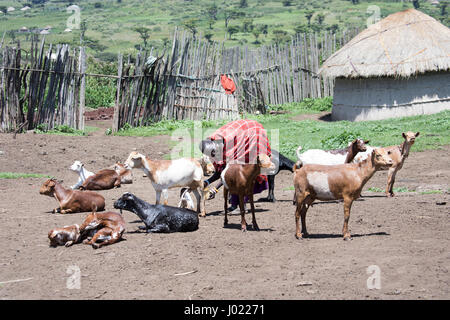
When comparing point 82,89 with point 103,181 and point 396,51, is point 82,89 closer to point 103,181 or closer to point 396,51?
point 103,181

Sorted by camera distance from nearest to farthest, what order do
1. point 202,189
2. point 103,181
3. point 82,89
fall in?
1. point 202,189
2. point 103,181
3. point 82,89

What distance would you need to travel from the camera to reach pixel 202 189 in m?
9.47

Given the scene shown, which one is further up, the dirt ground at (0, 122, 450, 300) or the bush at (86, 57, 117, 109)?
the dirt ground at (0, 122, 450, 300)

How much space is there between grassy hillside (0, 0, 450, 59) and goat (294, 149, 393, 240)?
51.3 m

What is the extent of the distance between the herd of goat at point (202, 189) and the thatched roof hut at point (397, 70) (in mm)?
10448

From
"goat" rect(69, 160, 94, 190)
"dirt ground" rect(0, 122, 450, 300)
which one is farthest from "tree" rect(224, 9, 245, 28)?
"dirt ground" rect(0, 122, 450, 300)

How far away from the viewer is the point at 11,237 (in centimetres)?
827

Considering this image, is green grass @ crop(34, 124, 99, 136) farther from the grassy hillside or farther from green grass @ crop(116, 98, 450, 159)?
the grassy hillside

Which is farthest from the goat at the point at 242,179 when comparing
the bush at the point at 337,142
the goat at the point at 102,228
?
the bush at the point at 337,142

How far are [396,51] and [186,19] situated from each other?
63.6m

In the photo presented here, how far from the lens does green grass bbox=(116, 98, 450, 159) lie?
15.1 metres

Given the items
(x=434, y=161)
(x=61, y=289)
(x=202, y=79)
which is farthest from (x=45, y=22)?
(x=61, y=289)

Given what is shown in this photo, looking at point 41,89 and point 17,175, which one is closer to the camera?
point 17,175

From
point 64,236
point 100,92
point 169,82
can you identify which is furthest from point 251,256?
point 100,92
